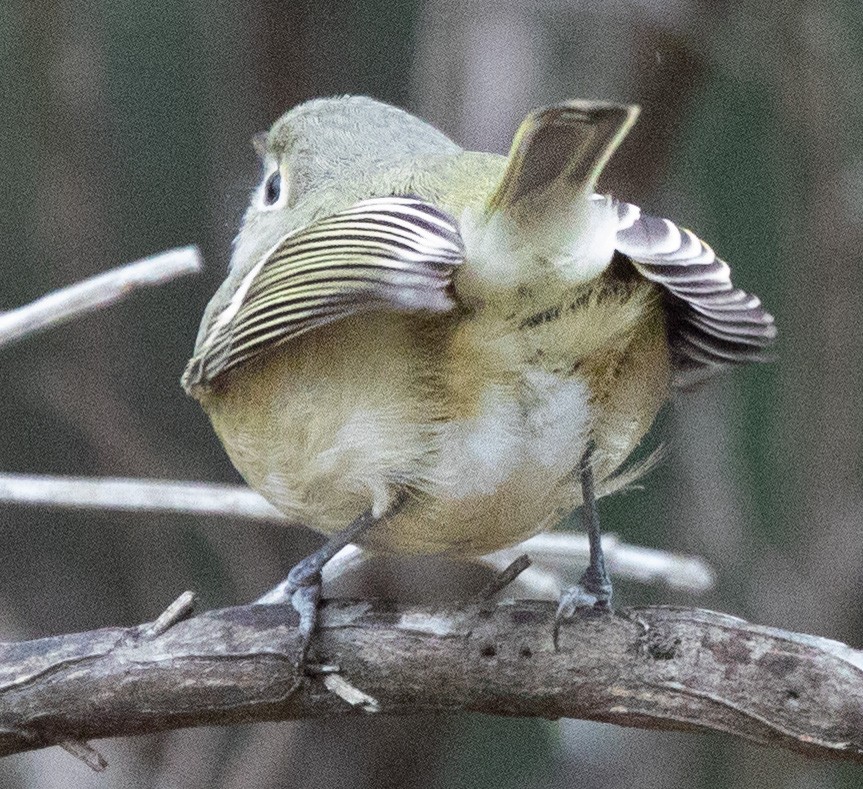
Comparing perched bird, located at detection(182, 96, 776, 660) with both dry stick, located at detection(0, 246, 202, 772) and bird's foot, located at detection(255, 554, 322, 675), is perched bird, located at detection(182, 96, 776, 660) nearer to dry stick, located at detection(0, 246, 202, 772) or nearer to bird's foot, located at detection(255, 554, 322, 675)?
bird's foot, located at detection(255, 554, 322, 675)

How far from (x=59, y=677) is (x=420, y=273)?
0.80 metres

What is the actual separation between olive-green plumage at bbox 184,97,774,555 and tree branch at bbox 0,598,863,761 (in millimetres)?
207

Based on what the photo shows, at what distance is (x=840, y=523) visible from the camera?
11.8 feet

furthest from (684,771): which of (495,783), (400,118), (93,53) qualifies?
(93,53)

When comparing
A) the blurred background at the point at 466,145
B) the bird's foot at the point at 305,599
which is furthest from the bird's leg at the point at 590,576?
the blurred background at the point at 466,145

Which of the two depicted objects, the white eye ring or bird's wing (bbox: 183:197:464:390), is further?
the white eye ring

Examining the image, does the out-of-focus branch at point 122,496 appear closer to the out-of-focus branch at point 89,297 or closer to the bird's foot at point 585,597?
the out-of-focus branch at point 89,297

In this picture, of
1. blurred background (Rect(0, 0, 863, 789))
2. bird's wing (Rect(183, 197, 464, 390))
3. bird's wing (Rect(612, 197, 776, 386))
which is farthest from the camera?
blurred background (Rect(0, 0, 863, 789))

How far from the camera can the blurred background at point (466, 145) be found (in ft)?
11.6

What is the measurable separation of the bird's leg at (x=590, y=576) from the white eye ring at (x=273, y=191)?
79cm

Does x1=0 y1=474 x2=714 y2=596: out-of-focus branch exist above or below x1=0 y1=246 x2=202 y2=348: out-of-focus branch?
below

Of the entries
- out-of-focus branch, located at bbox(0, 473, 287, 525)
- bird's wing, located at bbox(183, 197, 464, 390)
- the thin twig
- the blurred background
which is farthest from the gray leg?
the blurred background

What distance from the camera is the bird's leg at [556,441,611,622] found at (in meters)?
2.05

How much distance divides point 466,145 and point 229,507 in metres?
1.27
